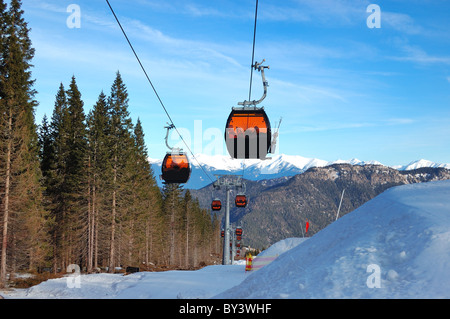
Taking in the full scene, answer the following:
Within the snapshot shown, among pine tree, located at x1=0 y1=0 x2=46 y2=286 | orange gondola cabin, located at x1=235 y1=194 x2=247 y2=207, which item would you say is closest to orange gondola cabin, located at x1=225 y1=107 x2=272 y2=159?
pine tree, located at x1=0 y1=0 x2=46 y2=286

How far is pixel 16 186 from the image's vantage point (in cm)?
2455

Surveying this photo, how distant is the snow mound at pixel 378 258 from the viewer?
6.46 meters

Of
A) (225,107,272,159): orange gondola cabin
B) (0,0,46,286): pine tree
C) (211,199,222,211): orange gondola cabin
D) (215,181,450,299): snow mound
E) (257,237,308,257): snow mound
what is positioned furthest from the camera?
(211,199,222,211): orange gondola cabin

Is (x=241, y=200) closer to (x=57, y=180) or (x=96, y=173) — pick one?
(x=96, y=173)

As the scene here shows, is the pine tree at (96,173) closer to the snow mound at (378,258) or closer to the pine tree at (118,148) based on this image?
the pine tree at (118,148)

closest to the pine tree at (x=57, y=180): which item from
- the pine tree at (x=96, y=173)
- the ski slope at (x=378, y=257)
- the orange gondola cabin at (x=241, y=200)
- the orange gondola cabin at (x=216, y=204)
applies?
the pine tree at (x=96, y=173)

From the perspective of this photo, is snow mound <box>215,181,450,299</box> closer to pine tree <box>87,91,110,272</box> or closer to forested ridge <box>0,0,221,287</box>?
forested ridge <box>0,0,221,287</box>

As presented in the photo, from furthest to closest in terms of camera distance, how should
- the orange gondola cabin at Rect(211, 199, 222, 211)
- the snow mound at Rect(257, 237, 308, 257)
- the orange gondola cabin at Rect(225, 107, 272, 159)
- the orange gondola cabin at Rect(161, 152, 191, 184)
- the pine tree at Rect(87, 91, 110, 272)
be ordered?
the orange gondola cabin at Rect(211, 199, 222, 211) → the pine tree at Rect(87, 91, 110, 272) → the snow mound at Rect(257, 237, 308, 257) → the orange gondola cabin at Rect(161, 152, 191, 184) → the orange gondola cabin at Rect(225, 107, 272, 159)

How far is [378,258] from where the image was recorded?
7.27 m

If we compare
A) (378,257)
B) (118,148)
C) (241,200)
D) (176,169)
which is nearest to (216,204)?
(241,200)

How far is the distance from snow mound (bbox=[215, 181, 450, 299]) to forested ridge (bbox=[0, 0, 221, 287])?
67.0 ft

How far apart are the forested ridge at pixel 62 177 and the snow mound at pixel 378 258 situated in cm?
2041

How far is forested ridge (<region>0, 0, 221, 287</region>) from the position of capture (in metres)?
24.8
